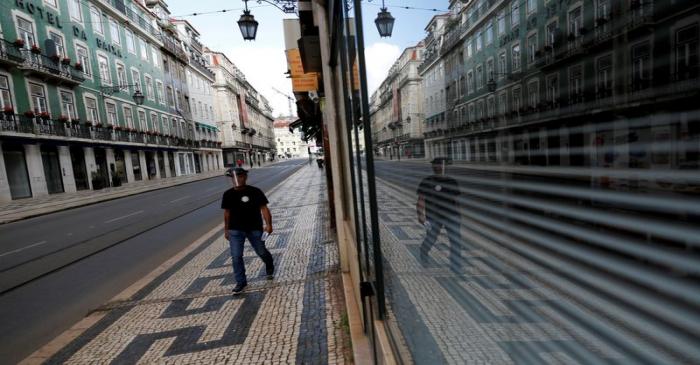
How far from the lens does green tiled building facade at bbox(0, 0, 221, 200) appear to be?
18.6m

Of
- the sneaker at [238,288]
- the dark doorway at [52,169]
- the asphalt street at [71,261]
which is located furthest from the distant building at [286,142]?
the sneaker at [238,288]

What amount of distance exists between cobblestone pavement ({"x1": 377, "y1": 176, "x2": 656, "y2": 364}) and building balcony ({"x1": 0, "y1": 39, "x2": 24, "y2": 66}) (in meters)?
24.5

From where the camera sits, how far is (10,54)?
59.4ft

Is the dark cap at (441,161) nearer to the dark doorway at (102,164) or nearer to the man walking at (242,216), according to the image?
the man walking at (242,216)

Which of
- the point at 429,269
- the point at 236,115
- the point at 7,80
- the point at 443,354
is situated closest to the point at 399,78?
the point at 429,269

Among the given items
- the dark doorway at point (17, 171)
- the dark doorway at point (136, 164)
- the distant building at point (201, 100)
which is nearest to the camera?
the dark doorway at point (17, 171)

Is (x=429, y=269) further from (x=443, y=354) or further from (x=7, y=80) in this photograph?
(x=7, y=80)

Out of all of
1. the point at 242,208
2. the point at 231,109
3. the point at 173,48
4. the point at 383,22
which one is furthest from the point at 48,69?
the point at 231,109

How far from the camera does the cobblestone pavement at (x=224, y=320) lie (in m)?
3.02

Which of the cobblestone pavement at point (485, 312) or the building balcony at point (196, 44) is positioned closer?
the cobblestone pavement at point (485, 312)

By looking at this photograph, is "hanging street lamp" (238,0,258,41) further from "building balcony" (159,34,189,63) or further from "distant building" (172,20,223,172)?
"distant building" (172,20,223,172)

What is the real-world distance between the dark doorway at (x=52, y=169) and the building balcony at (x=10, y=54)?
452 cm

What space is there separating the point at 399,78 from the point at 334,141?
3.08 metres

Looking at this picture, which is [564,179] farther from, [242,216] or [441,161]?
[242,216]
